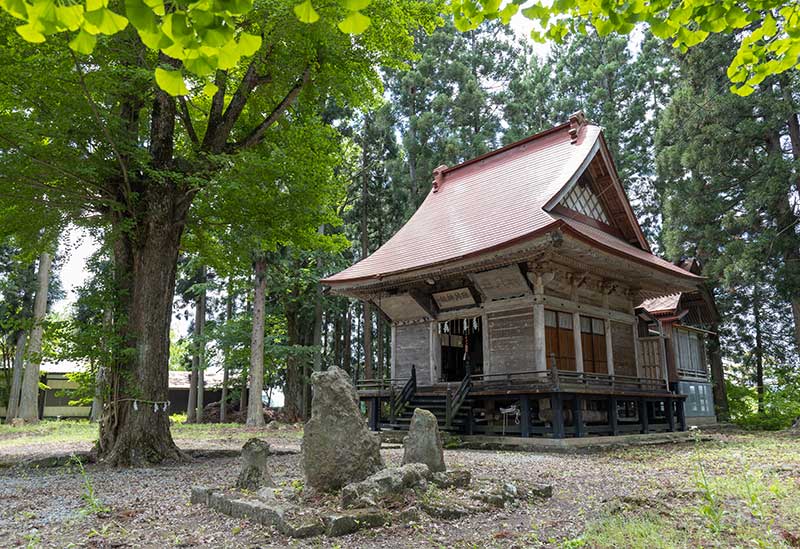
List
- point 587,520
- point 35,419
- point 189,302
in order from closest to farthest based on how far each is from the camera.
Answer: point 587,520 < point 35,419 < point 189,302

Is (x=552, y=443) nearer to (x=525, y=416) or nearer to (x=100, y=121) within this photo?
(x=525, y=416)

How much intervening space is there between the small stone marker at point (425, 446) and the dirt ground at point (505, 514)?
1397 millimetres

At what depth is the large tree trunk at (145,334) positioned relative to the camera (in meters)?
9.79

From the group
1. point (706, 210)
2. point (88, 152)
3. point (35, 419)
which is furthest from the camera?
point (35, 419)

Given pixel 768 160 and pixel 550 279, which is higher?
pixel 768 160

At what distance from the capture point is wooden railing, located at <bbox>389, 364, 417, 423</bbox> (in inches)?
606

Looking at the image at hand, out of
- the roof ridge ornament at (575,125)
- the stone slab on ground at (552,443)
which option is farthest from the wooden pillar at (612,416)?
the roof ridge ornament at (575,125)

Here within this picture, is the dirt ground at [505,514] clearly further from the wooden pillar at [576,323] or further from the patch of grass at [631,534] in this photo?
the wooden pillar at [576,323]

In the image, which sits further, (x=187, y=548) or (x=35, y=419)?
(x=35, y=419)

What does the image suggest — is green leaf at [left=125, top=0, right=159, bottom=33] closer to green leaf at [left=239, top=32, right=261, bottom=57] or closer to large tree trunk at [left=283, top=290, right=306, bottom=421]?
green leaf at [left=239, top=32, right=261, bottom=57]

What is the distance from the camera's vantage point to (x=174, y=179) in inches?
390

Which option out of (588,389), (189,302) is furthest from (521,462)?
(189,302)

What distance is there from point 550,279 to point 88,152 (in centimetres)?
1025

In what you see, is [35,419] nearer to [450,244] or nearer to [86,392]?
[86,392]
